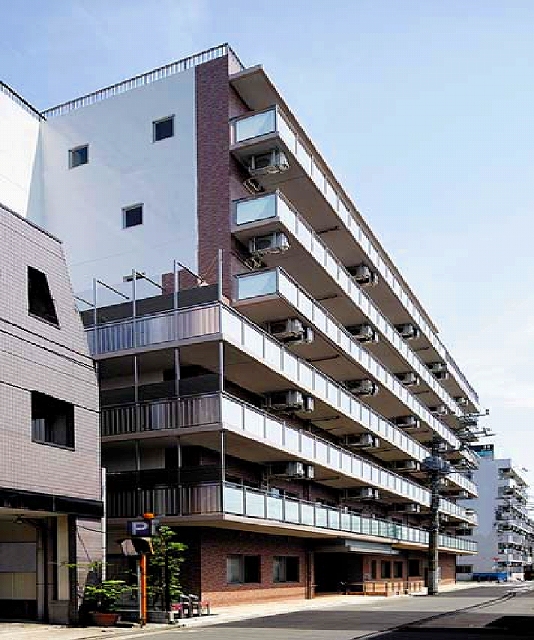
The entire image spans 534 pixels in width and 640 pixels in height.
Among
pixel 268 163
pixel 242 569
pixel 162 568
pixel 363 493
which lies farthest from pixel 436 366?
pixel 162 568

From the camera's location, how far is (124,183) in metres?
42.2

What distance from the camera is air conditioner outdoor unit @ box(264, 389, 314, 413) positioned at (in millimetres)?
40656

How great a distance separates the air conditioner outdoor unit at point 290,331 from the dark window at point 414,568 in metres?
33.6

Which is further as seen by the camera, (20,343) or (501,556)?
(501,556)

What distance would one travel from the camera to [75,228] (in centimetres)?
4306

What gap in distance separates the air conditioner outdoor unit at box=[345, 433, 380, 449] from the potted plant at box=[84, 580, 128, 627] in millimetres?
27302

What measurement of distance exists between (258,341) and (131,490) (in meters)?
7.13

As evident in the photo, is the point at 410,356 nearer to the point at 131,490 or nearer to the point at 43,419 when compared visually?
the point at 131,490

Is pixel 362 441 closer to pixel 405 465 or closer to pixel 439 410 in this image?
pixel 405 465

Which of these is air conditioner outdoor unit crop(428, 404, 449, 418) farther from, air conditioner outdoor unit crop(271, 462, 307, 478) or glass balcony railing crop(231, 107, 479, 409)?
air conditioner outdoor unit crop(271, 462, 307, 478)

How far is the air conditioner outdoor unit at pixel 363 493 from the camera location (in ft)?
169

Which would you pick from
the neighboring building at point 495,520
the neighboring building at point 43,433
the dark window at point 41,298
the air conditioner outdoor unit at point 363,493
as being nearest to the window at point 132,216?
the neighboring building at point 43,433

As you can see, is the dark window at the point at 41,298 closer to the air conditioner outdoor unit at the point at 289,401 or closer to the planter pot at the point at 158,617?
the planter pot at the point at 158,617

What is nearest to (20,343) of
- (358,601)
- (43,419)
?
(43,419)
